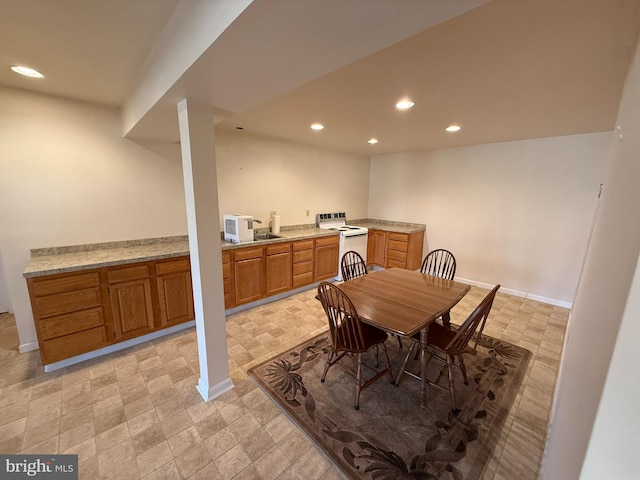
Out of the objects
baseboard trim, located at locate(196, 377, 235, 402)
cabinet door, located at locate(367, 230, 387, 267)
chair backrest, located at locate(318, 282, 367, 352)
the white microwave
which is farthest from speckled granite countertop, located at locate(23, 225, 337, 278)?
cabinet door, located at locate(367, 230, 387, 267)

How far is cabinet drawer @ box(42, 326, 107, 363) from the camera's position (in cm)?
211

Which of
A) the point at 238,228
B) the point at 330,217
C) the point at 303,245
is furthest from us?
the point at 330,217

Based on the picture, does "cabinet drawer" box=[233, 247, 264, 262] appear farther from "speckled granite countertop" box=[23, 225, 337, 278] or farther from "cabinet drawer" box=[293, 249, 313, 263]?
"cabinet drawer" box=[293, 249, 313, 263]

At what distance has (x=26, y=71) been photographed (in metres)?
1.83

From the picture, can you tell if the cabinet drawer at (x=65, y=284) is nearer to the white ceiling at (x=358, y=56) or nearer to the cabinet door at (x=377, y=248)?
the white ceiling at (x=358, y=56)

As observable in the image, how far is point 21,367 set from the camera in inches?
86.0

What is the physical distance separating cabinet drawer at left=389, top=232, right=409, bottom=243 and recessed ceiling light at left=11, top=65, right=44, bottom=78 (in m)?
4.55

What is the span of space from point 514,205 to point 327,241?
2.82 meters

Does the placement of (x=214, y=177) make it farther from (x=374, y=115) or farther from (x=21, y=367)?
(x=21, y=367)

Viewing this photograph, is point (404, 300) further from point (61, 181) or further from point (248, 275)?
point (61, 181)

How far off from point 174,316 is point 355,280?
6.49ft

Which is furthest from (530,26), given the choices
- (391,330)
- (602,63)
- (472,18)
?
(391,330)

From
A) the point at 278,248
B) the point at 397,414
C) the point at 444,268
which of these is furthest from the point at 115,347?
the point at 444,268

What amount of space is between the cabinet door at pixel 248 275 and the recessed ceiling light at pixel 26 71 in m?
2.12
